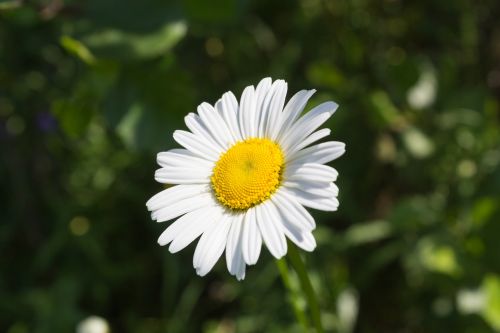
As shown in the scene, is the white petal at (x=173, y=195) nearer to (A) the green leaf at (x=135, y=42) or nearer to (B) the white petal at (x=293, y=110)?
(B) the white petal at (x=293, y=110)

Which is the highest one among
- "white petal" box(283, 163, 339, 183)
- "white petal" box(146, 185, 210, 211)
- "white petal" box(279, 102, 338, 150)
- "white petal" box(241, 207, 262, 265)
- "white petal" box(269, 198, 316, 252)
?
"white petal" box(146, 185, 210, 211)

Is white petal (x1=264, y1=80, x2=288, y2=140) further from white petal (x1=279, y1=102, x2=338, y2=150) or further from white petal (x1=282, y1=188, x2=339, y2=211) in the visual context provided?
white petal (x1=282, y1=188, x2=339, y2=211)

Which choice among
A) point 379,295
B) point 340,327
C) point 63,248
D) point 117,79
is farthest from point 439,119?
point 63,248

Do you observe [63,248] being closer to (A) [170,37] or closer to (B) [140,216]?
(B) [140,216]

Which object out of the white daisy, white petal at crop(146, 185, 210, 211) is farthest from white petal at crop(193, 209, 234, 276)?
white petal at crop(146, 185, 210, 211)

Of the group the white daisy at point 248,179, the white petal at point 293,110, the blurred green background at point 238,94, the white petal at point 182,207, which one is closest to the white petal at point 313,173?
the white daisy at point 248,179

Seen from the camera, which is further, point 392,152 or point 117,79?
point 392,152

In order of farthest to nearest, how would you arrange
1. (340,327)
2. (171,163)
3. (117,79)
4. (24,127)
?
(24,127) < (117,79) < (340,327) < (171,163)

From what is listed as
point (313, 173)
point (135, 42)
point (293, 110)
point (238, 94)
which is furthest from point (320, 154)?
point (238, 94)
